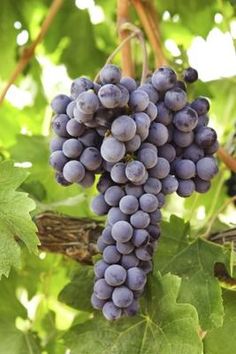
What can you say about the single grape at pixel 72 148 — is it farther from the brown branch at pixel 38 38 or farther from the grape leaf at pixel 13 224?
the brown branch at pixel 38 38

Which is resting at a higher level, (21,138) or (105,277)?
(105,277)

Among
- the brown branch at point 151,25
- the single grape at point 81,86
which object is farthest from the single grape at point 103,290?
the brown branch at point 151,25

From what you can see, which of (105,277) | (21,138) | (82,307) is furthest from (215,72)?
(105,277)

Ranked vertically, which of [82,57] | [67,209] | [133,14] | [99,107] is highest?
[99,107]

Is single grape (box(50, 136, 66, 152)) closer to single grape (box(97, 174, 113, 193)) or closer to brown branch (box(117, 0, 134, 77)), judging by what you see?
single grape (box(97, 174, 113, 193))

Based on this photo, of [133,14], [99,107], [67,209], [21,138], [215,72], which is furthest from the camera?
[215,72]

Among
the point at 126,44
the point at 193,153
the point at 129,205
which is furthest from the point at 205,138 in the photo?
the point at 126,44

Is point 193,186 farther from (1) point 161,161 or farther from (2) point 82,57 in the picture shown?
(2) point 82,57
